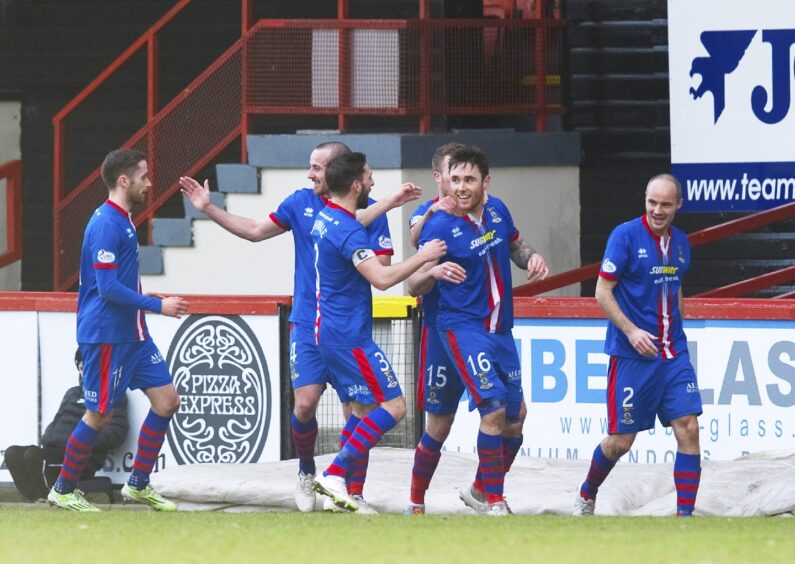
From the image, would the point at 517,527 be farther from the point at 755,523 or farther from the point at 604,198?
the point at 604,198

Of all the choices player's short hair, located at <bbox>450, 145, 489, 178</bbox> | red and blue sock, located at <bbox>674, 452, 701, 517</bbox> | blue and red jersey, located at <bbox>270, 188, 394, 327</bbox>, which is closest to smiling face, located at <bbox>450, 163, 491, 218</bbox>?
player's short hair, located at <bbox>450, 145, 489, 178</bbox>

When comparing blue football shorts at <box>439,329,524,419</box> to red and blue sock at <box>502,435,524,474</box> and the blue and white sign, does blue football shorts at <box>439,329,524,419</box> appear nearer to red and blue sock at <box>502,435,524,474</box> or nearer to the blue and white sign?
red and blue sock at <box>502,435,524,474</box>

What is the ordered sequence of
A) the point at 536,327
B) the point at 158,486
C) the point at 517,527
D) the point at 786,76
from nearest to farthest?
the point at 517,527 → the point at 158,486 → the point at 536,327 → the point at 786,76

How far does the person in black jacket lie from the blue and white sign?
15.2 feet

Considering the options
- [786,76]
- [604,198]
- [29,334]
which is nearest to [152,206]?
[29,334]

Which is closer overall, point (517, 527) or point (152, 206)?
point (517, 527)

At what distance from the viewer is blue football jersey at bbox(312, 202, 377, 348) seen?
10.1 meters

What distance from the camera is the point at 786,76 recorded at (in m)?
13.9

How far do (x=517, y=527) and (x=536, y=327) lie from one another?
3.63m

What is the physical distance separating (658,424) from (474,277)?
9.45 feet

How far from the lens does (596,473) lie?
34.1 ft

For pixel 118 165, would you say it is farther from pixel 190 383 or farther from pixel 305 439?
pixel 190 383

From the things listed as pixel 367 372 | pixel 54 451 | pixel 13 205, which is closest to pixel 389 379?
pixel 367 372

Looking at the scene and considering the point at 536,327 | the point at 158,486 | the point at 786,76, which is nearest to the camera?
the point at 158,486
